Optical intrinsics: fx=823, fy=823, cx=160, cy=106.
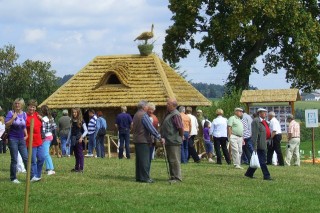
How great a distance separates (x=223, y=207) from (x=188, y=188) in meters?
2.69

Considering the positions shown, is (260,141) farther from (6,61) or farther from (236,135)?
(6,61)

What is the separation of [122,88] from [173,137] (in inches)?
748

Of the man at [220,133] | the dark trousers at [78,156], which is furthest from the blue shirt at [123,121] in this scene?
the dark trousers at [78,156]

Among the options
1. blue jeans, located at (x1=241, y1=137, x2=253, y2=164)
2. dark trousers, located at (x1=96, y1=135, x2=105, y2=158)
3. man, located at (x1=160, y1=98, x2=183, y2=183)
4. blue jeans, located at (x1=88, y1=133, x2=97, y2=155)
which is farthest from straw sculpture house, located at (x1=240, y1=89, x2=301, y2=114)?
man, located at (x1=160, y1=98, x2=183, y2=183)

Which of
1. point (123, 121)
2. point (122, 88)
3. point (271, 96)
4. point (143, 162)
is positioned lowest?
point (143, 162)

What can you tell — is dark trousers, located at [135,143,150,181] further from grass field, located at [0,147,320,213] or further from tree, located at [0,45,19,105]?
tree, located at [0,45,19,105]

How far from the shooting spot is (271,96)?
121 feet

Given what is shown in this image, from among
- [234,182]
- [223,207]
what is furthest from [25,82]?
[223,207]

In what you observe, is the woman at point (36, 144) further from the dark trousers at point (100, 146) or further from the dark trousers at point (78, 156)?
the dark trousers at point (100, 146)

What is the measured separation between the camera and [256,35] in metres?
44.7

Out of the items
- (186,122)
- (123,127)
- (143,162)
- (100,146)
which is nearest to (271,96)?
(100,146)

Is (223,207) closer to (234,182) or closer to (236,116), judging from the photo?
(234,182)

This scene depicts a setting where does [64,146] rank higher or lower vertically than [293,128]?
lower

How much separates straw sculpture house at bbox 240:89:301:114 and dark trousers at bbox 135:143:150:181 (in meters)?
18.4
